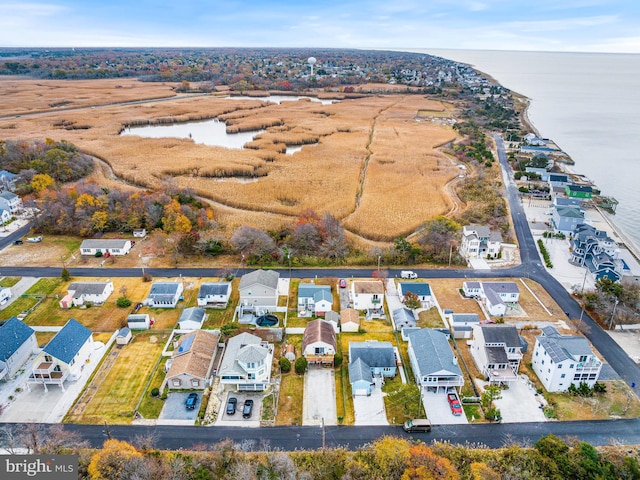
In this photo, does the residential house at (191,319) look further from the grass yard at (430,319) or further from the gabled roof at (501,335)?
the gabled roof at (501,335)

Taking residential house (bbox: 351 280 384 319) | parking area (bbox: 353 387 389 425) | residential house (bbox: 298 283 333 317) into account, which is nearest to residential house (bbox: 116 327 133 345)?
residential house (bbox: 298 283 333 317)

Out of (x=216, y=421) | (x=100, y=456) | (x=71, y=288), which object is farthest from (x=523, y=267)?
(x=71, y=288)

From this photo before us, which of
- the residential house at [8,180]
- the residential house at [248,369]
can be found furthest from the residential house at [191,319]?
the residential house at [8,180]

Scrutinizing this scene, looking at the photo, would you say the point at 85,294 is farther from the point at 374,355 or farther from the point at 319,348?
the point at 374,355

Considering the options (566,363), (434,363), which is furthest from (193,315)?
(566,363)

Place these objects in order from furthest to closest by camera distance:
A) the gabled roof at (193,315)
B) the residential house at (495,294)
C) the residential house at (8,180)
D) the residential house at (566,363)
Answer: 1. the residential house at (8,180)
2. the residential house at (495,294)
3. the gabled roof at (193,315)
4. the residential house at (566,363)

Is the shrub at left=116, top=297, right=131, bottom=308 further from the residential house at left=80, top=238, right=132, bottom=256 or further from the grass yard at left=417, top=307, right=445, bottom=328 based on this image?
the grass yard at left=417, top=307, right=445, bottom=328
